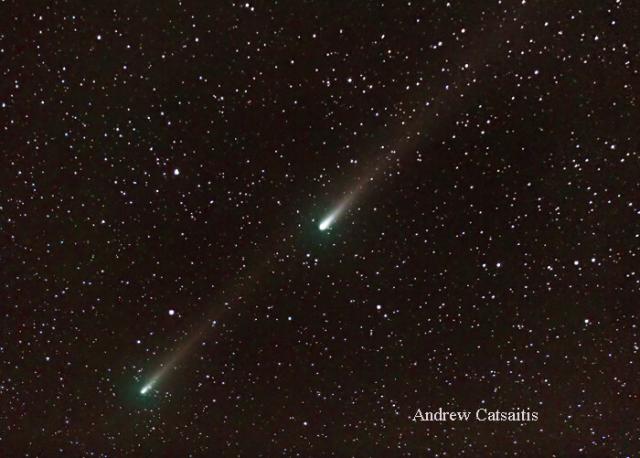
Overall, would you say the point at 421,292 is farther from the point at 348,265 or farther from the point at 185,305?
the point at 185,305

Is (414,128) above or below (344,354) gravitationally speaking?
above

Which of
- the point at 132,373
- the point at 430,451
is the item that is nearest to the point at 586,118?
the point at 430,451

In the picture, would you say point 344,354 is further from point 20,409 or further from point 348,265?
point 20,409

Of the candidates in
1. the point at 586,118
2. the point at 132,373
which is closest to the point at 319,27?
the point at 586,118

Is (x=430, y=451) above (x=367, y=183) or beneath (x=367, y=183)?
beneath

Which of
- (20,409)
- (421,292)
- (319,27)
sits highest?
(319,27)

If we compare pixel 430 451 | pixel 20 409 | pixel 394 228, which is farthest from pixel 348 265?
pixel 20 409

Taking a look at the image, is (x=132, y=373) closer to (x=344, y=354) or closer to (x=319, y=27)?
(x=344, y=354)
